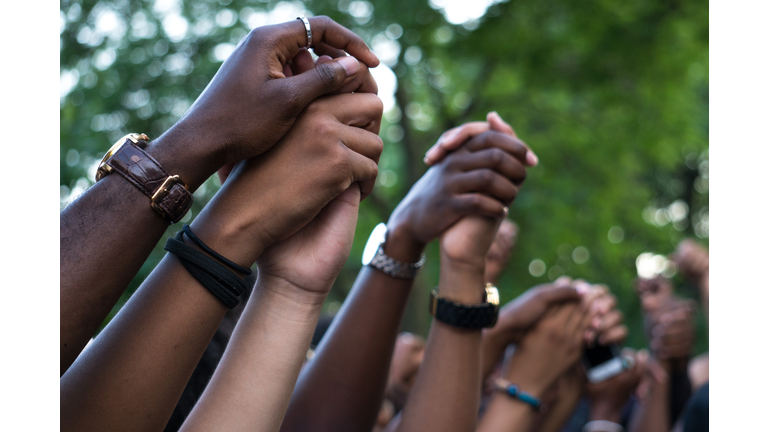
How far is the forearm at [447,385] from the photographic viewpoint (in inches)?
67.0

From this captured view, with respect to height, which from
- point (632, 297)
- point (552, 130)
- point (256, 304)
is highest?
point (256, 304)

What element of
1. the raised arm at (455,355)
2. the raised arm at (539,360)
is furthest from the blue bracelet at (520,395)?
the raised arm at (455,355)

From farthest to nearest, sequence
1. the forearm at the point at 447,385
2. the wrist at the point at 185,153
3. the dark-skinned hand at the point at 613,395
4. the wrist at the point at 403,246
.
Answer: the dark-skinned hand at the point at 613,395 < the wrist at the point at 403,246 < the forearm at the point at 447,385 < the wrist at the point at 185,153

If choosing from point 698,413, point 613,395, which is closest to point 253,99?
point 698,413

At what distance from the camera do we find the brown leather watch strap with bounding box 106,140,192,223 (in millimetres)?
977

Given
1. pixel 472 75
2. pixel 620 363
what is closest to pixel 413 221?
pixel 620 363

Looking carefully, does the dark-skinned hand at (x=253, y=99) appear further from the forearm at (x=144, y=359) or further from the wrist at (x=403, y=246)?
the wrist at (x=403, y=246)

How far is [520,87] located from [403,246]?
777cm

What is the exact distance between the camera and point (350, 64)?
1.23 m

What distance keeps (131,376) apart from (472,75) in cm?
957

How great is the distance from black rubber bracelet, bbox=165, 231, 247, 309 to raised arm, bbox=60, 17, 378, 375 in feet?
0.15

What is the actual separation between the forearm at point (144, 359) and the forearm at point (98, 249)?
0.06 m

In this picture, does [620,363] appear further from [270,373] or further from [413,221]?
[270,373]
